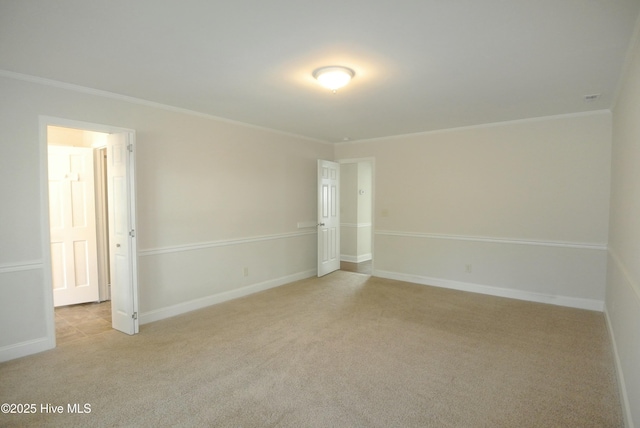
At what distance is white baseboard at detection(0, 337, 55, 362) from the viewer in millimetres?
2801

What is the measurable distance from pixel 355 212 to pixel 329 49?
5.41m

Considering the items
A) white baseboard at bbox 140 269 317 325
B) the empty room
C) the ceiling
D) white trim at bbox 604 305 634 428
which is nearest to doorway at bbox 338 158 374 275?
the empty room

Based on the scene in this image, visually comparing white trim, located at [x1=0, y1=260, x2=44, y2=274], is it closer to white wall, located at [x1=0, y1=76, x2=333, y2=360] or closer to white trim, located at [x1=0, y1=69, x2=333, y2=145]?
white wall, located at [x1=0, y1=76, x2=333, y2=360]

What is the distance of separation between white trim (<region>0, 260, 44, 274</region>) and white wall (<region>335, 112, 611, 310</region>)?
472 cm

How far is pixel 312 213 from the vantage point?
6.10 meters

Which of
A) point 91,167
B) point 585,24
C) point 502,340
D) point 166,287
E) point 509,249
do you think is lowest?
point 502,340

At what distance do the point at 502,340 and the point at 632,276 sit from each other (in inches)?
56.1

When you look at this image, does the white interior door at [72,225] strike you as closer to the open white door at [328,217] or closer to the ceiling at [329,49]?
the ceiling at [329,49]

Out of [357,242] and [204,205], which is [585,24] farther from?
[357,242]

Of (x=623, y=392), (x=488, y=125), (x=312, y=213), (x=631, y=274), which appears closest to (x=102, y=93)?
(x=312, y=213)

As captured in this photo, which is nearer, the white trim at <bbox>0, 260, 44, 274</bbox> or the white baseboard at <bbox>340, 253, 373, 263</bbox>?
the white trim at <bbox>0, 260, 44, 274</bbox>

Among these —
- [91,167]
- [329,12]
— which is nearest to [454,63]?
[329,12]

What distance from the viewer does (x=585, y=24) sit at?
6.63 feet

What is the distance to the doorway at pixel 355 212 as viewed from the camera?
24.9 ft
